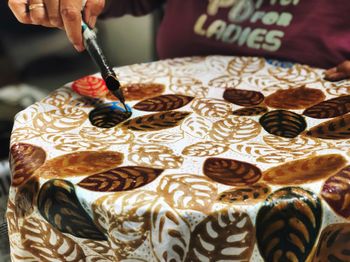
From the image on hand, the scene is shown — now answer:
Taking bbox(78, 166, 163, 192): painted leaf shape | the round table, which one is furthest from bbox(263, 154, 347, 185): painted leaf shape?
bbox(78, 166, 163, 192): painted leaf shape

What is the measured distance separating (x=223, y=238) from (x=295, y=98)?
0.26m

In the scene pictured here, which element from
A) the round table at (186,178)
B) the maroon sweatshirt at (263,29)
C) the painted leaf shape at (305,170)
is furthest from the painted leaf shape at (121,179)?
the maroon sweatshirt at (263,29)

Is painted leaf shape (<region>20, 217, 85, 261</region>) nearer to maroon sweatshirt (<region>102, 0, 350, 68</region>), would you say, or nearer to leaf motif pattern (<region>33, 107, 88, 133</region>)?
leaf motif pattern (<region>33, 107, 88, 133</region>)

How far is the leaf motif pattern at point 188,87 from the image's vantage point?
1.98 ft

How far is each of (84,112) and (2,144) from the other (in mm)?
551

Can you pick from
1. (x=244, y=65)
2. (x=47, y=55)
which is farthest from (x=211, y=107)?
(x=47, y=55)

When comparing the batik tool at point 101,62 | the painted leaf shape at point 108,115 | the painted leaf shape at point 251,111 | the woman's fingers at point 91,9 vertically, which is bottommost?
the painted leaf shape at point 108,115

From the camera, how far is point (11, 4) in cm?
57

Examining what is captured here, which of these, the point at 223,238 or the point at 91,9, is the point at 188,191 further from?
the point at 91,9

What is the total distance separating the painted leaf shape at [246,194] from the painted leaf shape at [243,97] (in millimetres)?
196

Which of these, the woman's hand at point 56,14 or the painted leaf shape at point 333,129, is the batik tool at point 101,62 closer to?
the woman's hand at point 56,14

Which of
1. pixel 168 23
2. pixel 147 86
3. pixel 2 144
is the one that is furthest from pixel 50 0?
pixel 2 144

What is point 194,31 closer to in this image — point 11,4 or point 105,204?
point 11,4

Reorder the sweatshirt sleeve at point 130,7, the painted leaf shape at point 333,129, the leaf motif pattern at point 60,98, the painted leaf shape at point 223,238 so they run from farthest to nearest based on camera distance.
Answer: the sweatshirt sleeve at point 130,7
the leaf motif pattern at point 60,98
the painted leaf shape at point 333,129
the painted leaf shape at point 223,238
